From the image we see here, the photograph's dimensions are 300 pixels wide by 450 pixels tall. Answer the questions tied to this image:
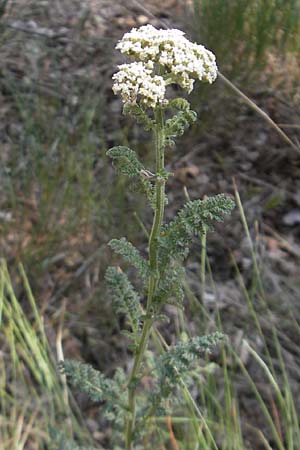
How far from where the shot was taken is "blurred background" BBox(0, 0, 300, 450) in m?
1.88

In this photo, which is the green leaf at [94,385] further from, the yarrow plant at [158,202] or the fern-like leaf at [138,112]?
the fern-like leaf at [138,112]

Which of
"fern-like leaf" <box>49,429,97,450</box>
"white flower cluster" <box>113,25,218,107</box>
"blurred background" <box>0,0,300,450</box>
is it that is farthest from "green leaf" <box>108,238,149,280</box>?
"blurred background" <box>0,0,300,450</box>

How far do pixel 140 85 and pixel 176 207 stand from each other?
61.6 inches

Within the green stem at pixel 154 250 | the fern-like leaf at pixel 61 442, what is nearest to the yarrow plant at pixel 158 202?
the green stem at pixel 154 250

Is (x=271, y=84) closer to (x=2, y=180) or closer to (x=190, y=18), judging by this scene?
(x=190, y=18)

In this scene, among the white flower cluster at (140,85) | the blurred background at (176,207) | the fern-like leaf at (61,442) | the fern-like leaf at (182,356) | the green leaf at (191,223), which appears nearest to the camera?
the white flower cluster at (140,85)

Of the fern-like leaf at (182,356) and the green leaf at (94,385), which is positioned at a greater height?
the fern-like leaf at (182,356)

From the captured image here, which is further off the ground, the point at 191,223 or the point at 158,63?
the point at 158,63

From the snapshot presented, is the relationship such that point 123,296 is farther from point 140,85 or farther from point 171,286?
point 140,85

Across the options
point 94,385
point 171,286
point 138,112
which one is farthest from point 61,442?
point 138,112

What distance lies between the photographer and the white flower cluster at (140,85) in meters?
0.79

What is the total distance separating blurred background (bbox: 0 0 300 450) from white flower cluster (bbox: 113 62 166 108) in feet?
3.59

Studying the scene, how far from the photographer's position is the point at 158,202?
0.89m

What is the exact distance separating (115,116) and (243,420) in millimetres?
1544
